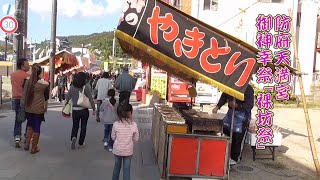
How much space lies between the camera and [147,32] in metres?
4.82

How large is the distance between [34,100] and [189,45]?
12.6 ft

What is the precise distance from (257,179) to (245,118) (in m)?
1.23

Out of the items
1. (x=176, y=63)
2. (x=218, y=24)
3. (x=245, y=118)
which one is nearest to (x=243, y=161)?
(x=245, y=118)

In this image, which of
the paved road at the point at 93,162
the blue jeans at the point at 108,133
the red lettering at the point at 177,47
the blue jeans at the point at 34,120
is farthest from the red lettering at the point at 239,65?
the blue jeans at the point at 34,120

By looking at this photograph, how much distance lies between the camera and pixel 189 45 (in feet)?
16.2

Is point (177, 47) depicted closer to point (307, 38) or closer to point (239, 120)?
point (239, 120)

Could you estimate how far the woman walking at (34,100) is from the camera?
719 cm

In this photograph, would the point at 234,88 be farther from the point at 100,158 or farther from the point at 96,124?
the point at 96,124

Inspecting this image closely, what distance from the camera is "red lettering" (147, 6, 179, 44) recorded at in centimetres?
483

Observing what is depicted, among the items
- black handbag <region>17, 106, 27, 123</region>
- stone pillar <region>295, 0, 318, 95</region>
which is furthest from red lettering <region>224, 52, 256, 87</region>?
stone pillar <region>295, 0, 318, 95</region>

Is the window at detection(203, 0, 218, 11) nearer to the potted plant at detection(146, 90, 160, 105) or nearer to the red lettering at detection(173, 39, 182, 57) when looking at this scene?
the potted plant at detection(146, 90, 160, 105)

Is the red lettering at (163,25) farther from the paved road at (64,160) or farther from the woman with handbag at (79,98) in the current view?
the woman with handbag at (79,98)

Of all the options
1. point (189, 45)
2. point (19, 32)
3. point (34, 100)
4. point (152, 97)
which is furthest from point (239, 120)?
point (152, 97)

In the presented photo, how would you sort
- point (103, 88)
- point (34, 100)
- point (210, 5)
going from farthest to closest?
point (210, 5) < point (103, 88) < point (34, 100)
